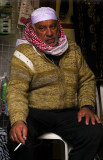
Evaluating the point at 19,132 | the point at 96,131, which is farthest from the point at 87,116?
the point at 19,132

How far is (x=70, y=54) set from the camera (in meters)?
1.68

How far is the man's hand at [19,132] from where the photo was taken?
4.08ft

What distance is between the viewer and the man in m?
1.34

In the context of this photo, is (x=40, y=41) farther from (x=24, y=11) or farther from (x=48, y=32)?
(x=24, y=11)

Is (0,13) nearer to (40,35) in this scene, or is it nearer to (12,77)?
(40,35)

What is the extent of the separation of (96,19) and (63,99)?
1.08 meters

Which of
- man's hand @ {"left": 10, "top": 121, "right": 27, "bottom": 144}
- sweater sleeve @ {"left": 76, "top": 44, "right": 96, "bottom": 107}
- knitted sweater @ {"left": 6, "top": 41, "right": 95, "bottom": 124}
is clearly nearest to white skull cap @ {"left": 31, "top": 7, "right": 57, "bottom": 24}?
knitted sweater @ {"left": 6, "top": 41, "right": 95, "bottom": 124}

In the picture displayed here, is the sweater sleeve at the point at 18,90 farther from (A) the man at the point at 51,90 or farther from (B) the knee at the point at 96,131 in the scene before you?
(B) the knee at the point at 96,131

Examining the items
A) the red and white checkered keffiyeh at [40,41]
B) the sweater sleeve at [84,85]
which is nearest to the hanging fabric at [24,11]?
the red and white checkered keffiyeh at [40,41]

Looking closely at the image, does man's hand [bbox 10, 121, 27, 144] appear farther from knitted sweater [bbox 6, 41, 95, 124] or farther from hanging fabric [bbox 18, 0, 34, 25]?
hanging fabric [bbox 18, 0, 34, 25]

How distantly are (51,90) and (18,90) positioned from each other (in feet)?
0.72

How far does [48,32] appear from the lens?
5.32 feet

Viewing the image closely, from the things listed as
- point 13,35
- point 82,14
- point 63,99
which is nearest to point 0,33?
point 13,35

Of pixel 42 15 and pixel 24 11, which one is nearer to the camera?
pixel 42 15
